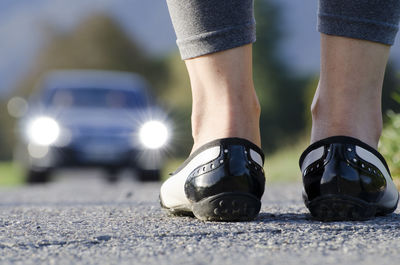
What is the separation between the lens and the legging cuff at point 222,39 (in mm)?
1652

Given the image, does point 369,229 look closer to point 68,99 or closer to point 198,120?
point 198,120

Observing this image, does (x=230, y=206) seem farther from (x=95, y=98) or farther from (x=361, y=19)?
(x=95, y=98)

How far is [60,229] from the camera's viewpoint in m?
1.50

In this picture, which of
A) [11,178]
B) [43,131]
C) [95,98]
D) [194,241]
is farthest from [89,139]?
[11,178]

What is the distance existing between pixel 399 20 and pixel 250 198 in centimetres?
69

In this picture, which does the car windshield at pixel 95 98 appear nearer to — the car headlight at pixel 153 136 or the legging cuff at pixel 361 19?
the car headlight at pixel 153 136

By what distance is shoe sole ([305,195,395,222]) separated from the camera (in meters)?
1.53

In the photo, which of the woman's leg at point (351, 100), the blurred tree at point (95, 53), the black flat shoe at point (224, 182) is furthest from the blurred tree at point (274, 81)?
the black flat shoe at point (224, 182)

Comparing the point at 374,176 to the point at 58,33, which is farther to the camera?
the point at 58,33

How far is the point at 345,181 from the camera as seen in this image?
153cm

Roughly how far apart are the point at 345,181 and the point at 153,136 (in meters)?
5.36

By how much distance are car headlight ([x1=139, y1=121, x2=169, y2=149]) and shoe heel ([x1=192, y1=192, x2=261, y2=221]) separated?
527 cm

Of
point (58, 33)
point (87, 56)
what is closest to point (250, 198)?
point (87, 56)

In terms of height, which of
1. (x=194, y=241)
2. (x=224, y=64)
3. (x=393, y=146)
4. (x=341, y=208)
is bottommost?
(x=194, y=241)
